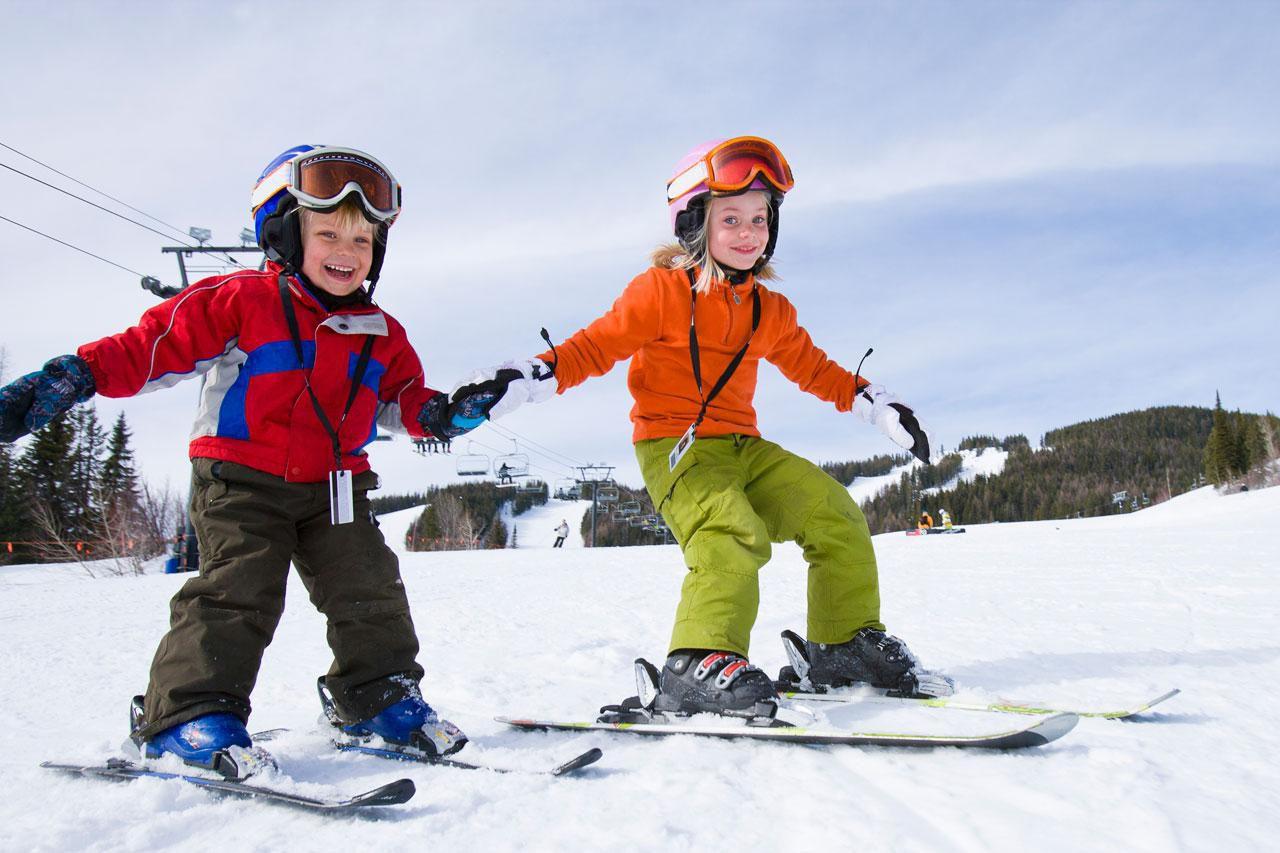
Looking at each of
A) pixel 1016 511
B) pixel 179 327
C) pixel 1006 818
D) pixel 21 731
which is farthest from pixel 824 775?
pixel 1016 511

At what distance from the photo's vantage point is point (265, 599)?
2.12m

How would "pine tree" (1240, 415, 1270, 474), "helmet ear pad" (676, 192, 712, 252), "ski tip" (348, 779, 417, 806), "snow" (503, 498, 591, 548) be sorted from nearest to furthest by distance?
1. "ski tip" (348, 779, 417, 806)
2. "helmet ear pad" (676, 192, 712, 252)
3. "pine tree" (1240, 415, 1270, 474)
4. "snow" (503, 498, 591, 548)

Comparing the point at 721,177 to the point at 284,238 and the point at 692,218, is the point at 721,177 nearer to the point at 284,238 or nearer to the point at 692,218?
the point at 692,218

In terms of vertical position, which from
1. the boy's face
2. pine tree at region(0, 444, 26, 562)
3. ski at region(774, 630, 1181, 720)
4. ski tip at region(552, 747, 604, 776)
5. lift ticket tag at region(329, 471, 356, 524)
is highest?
pine tree at region(0, 444, 26, 562)

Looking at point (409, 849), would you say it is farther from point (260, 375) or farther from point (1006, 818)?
point (260, 375)

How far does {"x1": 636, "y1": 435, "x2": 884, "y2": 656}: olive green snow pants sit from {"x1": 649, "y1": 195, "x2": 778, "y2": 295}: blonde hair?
62 centimetres

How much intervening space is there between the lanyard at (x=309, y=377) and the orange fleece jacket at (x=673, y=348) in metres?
0.60

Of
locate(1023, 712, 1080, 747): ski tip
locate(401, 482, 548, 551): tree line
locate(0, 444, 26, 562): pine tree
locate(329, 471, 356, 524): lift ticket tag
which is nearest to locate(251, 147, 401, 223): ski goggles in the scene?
locate(329, 471, 356, 524): lift ticket tag

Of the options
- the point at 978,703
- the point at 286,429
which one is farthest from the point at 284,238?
the point at 978,703

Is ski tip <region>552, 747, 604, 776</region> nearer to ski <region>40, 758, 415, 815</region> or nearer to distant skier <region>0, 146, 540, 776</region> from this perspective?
ski <region>40, 758, 415, 815</region>

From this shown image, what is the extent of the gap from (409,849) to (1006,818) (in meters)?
1.03

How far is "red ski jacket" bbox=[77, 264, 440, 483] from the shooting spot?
2.14 meters

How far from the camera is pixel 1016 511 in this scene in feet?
361

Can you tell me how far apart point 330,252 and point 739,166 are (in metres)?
1.52
